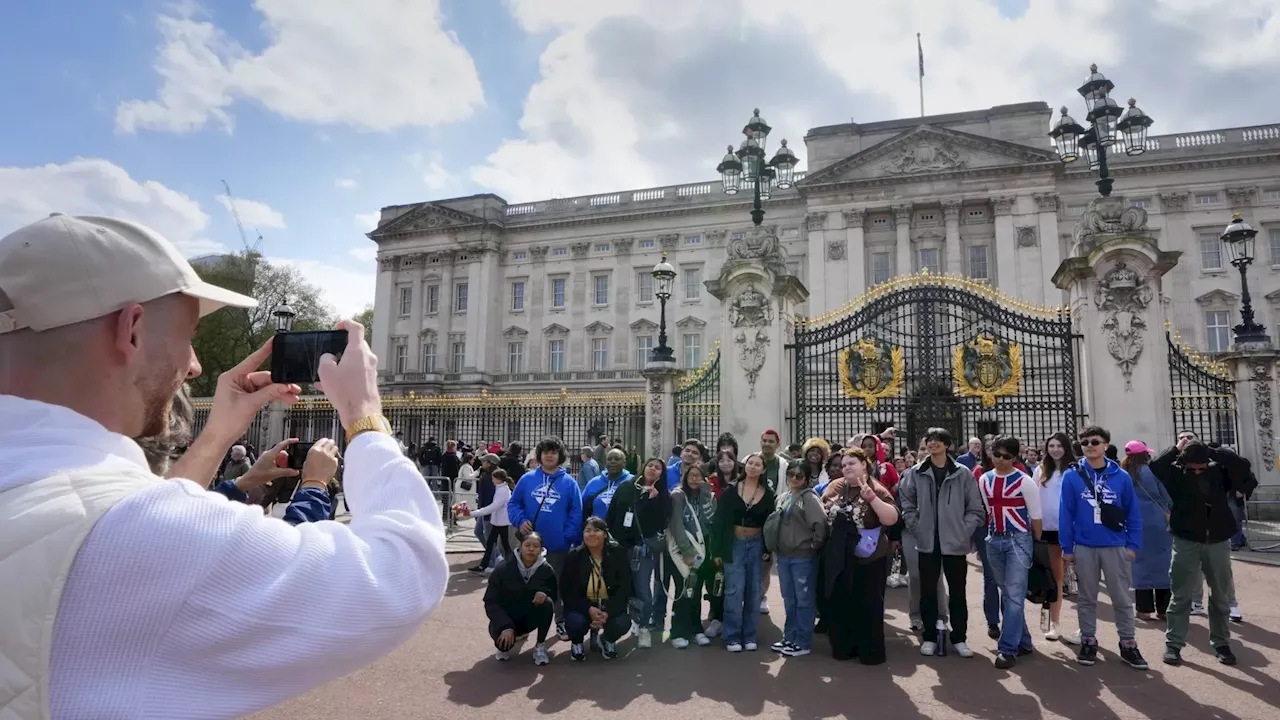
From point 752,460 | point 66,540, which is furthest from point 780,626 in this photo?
point 66,540

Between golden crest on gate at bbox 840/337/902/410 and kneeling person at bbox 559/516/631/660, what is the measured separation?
8974mm

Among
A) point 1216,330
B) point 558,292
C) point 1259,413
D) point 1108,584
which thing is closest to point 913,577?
point 1108,584

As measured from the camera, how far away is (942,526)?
6.68 m

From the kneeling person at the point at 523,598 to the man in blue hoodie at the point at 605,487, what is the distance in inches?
48.2

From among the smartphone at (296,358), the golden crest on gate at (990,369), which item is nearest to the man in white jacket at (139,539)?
the smartphone at (296,358)

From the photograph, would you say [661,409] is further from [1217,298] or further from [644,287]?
[1217,298]

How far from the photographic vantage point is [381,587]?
44.6 inches

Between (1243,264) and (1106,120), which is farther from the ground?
(1106,120)

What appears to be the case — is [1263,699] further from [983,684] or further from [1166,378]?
[1166,378]

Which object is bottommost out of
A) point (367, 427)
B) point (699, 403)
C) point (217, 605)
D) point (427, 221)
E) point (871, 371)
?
point (217, 605)

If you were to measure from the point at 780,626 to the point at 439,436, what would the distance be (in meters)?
22.7

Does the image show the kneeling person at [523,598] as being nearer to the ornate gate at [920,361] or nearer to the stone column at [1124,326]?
the ornate gate at [920,361]

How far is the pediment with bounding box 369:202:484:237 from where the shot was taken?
46.8 metres

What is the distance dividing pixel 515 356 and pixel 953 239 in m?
27.3
